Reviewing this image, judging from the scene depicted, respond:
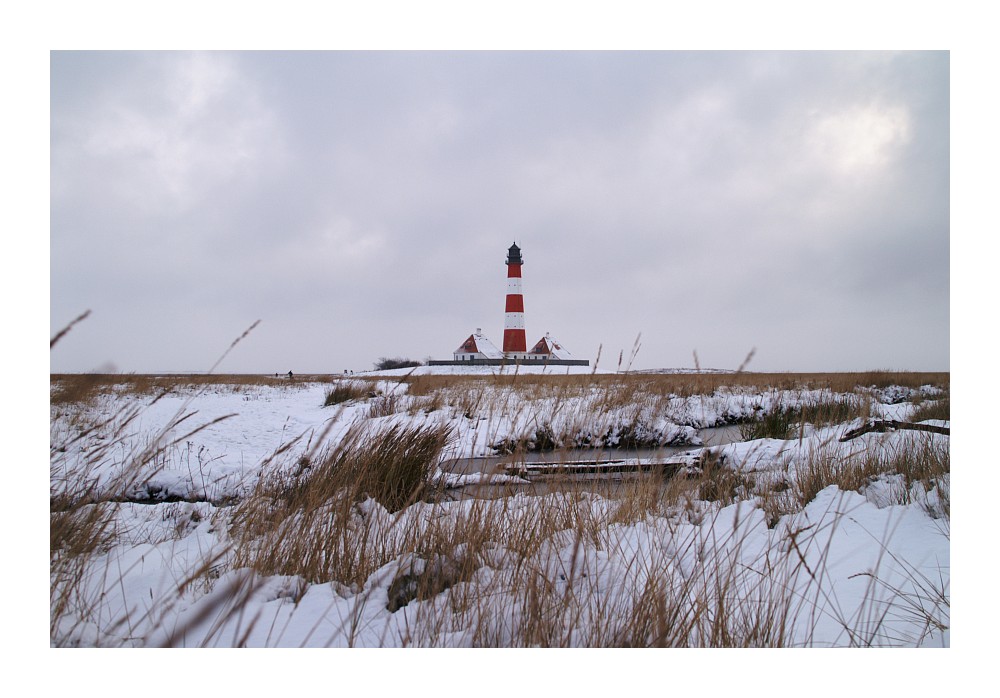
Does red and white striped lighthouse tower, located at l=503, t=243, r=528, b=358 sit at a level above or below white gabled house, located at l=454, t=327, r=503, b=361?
above

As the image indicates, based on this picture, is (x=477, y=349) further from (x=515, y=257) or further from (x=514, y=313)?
(x=515, y=257)

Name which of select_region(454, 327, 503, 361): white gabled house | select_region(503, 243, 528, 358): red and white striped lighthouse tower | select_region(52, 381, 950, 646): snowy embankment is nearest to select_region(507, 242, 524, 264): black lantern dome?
select_region(503, 243, 528, 358): red and white striped lighthouse tower

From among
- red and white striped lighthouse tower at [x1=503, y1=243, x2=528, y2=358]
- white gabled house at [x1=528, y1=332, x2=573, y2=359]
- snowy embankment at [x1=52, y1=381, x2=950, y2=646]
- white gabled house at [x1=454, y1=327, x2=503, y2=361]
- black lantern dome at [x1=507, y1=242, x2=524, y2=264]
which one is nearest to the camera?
snowy embankment at [x1=52, y1=381, x2=950, y2=646]

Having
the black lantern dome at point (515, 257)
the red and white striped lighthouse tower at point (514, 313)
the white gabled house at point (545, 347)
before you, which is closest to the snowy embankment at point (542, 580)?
the white gabled house at point (545, 347)

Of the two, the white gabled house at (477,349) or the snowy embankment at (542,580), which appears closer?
the snowy embankment at (542,580)

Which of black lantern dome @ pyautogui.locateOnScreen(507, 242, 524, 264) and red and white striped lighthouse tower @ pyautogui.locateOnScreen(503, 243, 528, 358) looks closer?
black lantern dome @ pyautogui.locateOnScreen(507, 242, 524, 264)

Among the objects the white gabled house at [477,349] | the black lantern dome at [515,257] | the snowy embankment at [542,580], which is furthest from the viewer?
the white gabled house at [477,349]

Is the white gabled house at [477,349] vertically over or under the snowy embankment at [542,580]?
over

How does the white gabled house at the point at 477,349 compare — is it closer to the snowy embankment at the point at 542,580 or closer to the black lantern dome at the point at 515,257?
the black lantern dome at the point at 515,257

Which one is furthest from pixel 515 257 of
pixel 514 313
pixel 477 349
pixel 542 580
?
pixel 542 580

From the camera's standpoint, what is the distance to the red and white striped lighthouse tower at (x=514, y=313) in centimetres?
2750

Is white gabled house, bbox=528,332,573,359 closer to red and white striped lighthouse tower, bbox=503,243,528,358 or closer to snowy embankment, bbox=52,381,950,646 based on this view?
red and white striped lighthouse tower, bbox=503,243,528,358

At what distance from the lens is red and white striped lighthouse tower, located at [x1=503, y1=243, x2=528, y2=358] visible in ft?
90.2

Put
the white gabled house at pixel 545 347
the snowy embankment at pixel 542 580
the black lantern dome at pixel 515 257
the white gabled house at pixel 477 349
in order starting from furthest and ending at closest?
the white gabled house at pixel 477 349, the white gabled house at pixel 545 347, the black lantern dome at pixel 515 257, the snowy embankment at pixel 542 580
